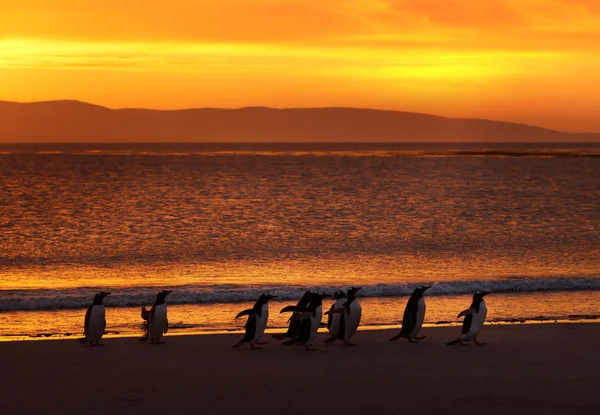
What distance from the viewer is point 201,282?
2147 cm

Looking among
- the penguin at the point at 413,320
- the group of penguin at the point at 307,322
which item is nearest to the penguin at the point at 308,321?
the group of penguin at the point at 307,322

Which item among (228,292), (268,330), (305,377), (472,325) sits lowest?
(228,292)

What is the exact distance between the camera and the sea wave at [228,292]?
1750cm

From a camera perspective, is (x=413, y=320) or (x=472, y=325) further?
(x=413, y=320)

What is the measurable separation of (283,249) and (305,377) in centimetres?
1995

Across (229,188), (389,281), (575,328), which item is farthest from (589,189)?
(575,328)

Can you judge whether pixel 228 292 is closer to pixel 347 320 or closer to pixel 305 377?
pixel 347 320

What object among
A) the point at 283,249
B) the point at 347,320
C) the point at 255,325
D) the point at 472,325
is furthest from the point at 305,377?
the point at 283,249

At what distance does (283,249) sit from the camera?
99.2ft

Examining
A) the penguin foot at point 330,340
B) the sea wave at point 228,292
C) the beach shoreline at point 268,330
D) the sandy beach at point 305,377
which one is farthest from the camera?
the sea wave at point 228,292

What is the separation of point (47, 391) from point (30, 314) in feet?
23.0

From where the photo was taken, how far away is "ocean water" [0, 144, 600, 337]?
1731cm

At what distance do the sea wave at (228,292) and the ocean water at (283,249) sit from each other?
0.15 ft

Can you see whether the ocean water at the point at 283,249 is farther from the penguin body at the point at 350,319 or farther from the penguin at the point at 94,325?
the penguin body at the point at 350,319
